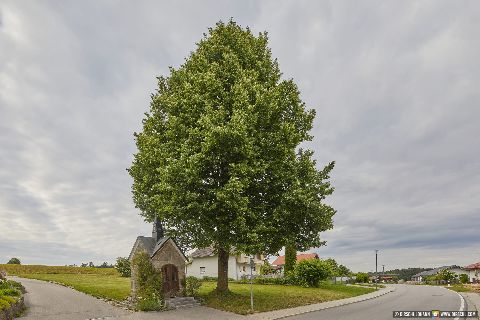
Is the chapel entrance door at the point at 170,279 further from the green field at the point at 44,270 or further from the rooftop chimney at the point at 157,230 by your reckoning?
the green field at the point at 44,270

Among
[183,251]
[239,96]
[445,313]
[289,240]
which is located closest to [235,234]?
[289,240]

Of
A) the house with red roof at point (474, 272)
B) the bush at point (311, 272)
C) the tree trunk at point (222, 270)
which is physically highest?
the tree trunk at point (222, 270)

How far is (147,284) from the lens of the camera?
78.5ft

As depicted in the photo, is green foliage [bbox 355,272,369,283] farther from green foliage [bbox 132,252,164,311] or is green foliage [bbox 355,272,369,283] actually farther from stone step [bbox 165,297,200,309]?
green foliage [bbox 132,252,164,311]

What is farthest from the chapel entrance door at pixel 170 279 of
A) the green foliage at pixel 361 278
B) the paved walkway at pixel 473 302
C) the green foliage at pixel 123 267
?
the green foliage at pixel 361 278

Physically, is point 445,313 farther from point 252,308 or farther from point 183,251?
point 183,251

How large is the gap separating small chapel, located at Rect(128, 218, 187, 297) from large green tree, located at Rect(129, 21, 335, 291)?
3.06 ft

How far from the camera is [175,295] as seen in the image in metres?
25.8

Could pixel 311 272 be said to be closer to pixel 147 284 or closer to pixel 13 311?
pixel 147 284

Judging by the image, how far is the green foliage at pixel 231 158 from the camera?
885 inches

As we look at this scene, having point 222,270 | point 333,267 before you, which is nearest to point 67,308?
point 222,270

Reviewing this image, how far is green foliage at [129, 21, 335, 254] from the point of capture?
22.5 m

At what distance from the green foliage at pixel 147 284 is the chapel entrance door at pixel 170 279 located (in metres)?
0.78

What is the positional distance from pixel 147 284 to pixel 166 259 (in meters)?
2.46
